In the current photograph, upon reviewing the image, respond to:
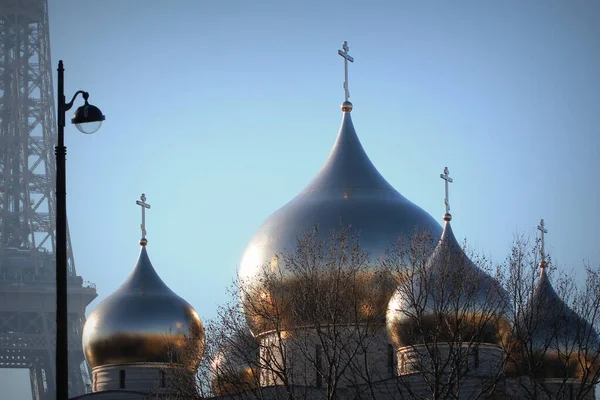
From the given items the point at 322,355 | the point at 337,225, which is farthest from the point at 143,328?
the point at 322,355

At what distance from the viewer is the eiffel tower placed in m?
83.2

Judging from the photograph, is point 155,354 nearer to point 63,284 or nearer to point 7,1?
point 63,284

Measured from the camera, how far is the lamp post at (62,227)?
1401 centimetres

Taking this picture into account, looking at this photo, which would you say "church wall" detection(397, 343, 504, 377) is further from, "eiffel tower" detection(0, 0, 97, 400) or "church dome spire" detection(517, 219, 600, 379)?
"eiffel tower" detection(0, 0, 97, 400)

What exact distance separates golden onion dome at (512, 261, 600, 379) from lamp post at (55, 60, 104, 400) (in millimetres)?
15340

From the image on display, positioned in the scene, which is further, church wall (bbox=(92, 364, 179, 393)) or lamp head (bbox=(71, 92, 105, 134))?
church wall (bbox=(92, 364, 179, 393))

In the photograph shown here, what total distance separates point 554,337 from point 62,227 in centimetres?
1816

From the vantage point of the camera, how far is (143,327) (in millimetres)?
34125

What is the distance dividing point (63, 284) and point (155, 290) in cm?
2089

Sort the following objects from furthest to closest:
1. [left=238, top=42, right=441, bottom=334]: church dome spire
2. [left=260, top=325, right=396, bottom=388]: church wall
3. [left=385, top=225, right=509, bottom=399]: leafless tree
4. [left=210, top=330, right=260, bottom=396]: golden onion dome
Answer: [left=238, top=42, right=441, bottom=334]: church dome spire < [left=260, top=325, right=396, bottom=388]: church wall < [left=210, top=330, right=260, bottom=396]: golden onion dome < [left=385, top=225, right=509, bottom=399]: leafless tree

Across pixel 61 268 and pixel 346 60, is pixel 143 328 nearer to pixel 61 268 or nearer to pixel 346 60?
pixel 346 60

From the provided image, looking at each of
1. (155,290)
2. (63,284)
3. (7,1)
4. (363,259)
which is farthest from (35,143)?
(63,284)

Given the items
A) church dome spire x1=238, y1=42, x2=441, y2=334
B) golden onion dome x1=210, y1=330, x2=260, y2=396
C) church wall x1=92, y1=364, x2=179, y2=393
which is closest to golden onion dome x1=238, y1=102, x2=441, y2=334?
church dome spire x1=238, y1=42, x2=441, y2=334

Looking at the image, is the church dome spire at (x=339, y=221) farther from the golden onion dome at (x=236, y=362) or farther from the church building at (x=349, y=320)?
the golden onion dome at (x=236, y=362)
